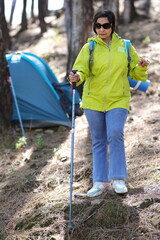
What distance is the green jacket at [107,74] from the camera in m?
4.18

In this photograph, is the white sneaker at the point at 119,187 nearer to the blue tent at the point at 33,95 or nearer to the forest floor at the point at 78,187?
the forest floor at the point at 78,187

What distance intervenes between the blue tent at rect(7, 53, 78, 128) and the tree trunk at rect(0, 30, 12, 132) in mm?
387

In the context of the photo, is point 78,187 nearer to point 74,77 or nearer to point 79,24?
point 74,77

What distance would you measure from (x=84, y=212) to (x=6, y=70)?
4264mm

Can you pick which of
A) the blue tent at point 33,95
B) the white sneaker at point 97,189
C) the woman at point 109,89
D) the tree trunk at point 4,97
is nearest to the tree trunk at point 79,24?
the blue tent at point 33,95

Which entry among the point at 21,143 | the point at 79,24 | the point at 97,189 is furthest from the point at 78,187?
the point at 79,24

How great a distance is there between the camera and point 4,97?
7.52 meters

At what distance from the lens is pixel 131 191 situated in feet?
14.4

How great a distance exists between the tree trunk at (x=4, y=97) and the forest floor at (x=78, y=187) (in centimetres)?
32

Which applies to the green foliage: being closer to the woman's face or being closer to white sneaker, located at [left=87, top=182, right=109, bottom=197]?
white sneaker, located at [left=87, top=182, right=109, bottom=197]

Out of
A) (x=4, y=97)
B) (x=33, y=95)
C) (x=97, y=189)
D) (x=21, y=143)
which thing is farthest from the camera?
(x=33, y=95)

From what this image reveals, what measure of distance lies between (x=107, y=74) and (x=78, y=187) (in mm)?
1656

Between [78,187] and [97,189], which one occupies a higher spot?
[97,189]

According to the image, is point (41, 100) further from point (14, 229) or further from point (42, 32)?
point (42, 32)
